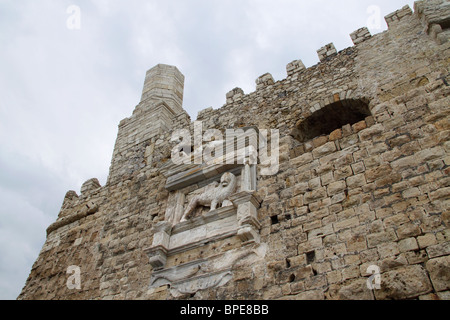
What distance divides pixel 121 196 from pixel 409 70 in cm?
476

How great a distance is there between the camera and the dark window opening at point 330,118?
544 centimetres

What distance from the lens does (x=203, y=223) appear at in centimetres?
495

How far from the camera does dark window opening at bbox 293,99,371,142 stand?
17.8 feet

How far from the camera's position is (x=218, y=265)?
442 centimetres

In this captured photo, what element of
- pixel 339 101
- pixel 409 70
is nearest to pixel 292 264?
pixel 339 101
